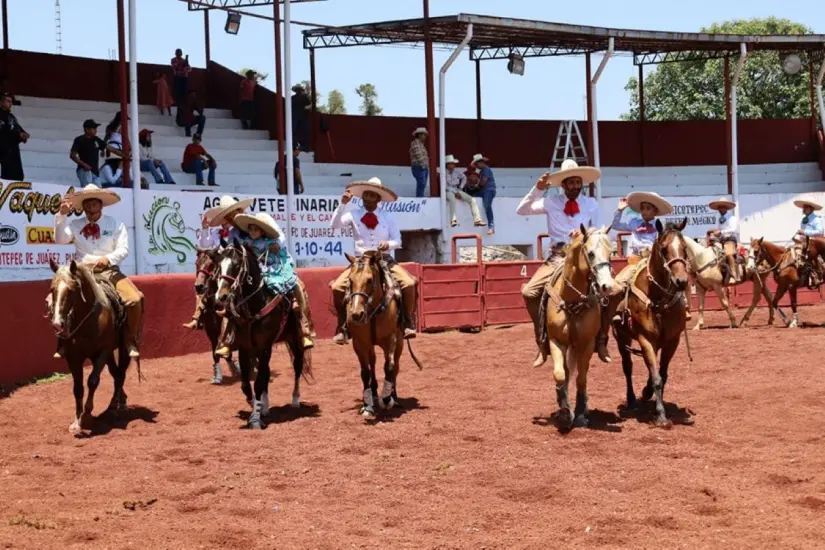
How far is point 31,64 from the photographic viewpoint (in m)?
25.2

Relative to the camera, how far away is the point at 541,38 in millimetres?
27094

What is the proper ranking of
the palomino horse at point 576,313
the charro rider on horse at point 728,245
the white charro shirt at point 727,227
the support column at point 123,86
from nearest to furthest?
the palomino horse at point 576,313
the support column at point 123,86
the charro rider on horse at point 728,245
the white charro shirt at point 727,227

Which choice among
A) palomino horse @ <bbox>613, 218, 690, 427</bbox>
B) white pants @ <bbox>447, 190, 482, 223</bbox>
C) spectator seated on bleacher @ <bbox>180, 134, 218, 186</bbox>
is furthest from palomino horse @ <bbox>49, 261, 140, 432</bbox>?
white pants @ <bbox>447, 190, 482, 223</bbox>

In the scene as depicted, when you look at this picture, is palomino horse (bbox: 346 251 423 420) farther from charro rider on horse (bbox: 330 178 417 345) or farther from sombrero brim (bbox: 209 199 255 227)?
sombrero brim (bbox: 209 199 255 227)

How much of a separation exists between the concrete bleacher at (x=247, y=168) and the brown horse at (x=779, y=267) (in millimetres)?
9583

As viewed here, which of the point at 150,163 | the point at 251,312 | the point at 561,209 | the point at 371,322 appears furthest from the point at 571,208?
the point at 150,163

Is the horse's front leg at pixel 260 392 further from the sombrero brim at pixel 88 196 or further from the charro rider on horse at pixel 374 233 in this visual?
the sombrero brim at pixel 88 196

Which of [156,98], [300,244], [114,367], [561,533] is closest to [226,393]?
[114,367]

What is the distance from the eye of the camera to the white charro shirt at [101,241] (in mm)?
11273

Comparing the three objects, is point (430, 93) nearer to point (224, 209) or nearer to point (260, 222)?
point (224, 209)

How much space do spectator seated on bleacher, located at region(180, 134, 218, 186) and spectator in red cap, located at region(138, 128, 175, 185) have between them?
2.20 feet

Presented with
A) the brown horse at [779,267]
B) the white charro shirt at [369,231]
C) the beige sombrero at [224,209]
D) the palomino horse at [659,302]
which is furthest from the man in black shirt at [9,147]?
the brown horse at [779,267]

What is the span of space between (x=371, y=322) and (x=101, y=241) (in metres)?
2.97

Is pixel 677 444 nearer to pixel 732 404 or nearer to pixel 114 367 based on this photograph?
pixel 732 404
